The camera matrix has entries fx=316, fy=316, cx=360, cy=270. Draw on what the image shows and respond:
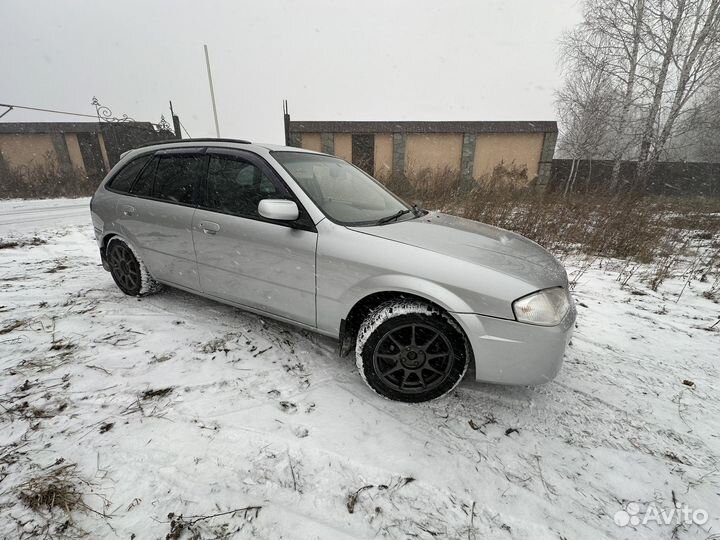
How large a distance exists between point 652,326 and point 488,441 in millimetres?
2559

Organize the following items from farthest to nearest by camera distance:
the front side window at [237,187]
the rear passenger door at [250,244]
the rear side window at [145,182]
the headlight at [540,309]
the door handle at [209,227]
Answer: the rear side window at [145,182], the door handle at [209,227], the front side window at [237,187], the rear passenger door at [250,244], the headlight at [540,309]

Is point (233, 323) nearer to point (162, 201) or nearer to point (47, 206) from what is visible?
point (162, 201)

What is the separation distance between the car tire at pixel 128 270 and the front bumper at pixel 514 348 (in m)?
3.16

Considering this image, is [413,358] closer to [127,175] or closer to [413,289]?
[413,289]

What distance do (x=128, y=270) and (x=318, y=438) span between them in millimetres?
2881

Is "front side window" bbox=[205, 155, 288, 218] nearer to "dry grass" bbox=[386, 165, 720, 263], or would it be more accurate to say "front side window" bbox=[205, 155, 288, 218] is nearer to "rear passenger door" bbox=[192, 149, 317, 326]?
"rear passenger door" bbox=[192, 149, 317, 326]

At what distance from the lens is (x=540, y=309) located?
181cm

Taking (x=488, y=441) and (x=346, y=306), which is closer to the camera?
(x=488, y=441)

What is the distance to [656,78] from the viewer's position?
12.5 meters

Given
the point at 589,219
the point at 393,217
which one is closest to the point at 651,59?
the point at 589,219

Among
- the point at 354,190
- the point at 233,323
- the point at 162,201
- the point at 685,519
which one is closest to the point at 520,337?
the point at 685,519

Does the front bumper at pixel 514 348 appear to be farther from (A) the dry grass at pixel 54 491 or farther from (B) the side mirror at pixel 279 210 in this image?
(A) the dry grass at pixel 54 491

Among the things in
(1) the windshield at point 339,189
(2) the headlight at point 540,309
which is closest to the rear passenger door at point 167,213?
(1) the windshield at point 339,189

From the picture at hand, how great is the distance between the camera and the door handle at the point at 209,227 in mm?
2560
